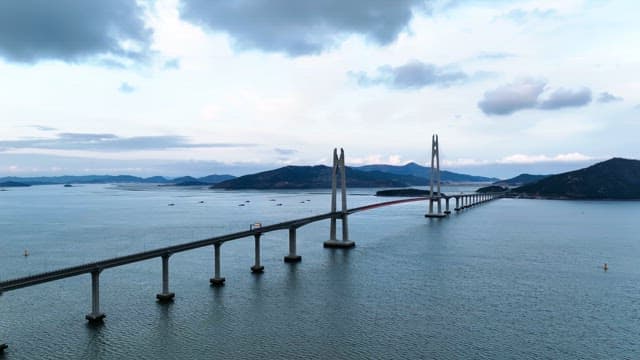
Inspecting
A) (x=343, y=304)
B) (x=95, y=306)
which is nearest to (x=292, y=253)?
(x=343, y=304)

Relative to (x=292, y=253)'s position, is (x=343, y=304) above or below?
below

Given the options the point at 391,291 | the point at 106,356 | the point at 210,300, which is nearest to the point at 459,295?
the point at 391,291

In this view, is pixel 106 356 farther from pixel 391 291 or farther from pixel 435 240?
pixel 435 240

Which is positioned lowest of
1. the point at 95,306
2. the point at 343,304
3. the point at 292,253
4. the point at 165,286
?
the point at 343,304

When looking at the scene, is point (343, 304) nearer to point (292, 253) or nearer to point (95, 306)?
point (95, 306)

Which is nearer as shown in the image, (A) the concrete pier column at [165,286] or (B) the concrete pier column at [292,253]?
(A) the concrete pier column at [165,286]

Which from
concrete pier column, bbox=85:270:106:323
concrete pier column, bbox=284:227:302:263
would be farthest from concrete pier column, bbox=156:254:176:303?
concrete pier column, bbox=284:227:302:263

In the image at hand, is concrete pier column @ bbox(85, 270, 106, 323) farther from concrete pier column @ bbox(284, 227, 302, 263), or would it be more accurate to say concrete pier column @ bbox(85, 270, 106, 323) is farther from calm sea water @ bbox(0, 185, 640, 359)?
concrete pier column @ bbox(284, 227, 302, 263)

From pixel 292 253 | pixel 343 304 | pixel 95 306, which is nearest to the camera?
pixel 95 306

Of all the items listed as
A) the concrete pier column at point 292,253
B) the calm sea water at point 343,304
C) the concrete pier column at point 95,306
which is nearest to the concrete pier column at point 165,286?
the calm sea water at point 343,304

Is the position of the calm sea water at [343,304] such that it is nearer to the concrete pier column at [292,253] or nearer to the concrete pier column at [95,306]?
the concrete pier column at [95,306]

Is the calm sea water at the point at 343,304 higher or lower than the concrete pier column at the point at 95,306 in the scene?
lower
